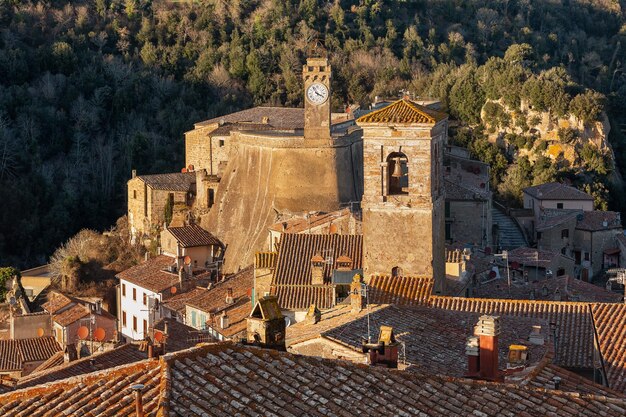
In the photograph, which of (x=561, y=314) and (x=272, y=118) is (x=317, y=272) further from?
(x=272, y=118)

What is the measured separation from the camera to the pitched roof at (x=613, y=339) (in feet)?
56.8

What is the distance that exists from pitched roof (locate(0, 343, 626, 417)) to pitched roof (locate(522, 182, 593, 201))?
32.0 meters

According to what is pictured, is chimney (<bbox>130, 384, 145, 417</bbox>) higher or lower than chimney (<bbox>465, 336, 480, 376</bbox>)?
higher

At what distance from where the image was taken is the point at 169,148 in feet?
172

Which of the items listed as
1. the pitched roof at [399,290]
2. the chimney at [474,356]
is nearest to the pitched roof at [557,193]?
the pitched roof at [399,290]

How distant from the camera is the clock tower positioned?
3622 centimetres

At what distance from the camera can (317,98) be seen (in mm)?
36219

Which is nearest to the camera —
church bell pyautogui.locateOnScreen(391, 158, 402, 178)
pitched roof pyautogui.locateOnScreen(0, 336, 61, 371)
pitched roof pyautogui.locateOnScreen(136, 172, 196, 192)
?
church bell pyautogui.locateOnScreen(391, 158, 402, 178)

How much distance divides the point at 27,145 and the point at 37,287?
53.6 ft

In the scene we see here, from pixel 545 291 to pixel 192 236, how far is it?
42.1 ft

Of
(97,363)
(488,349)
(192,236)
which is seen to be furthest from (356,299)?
(192,236)

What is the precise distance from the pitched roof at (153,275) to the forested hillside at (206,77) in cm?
1248

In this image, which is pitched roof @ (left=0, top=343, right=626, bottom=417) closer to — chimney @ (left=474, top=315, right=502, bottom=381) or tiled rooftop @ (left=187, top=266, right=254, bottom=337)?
chimney @ (left=474, top=315, right=502, bottom=381)

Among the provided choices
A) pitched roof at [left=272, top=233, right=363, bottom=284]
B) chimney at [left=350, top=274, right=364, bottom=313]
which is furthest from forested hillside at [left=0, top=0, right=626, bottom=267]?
chimney at [left=350, top=274, right=364, bottom=313]
